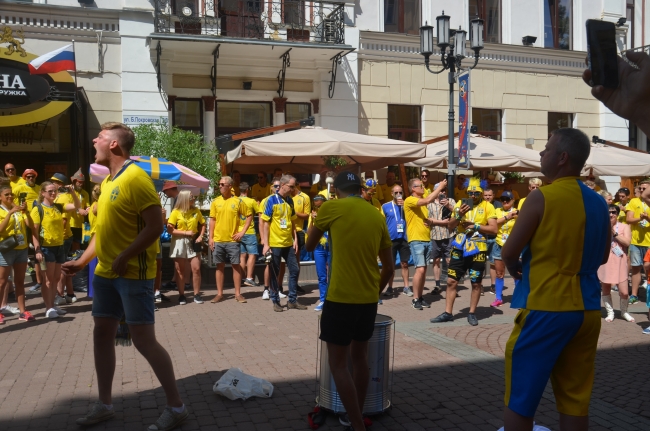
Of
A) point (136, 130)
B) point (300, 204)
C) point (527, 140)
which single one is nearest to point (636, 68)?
point (300, 204)

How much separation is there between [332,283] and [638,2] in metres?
22.1

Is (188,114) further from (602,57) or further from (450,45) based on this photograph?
(602,57)

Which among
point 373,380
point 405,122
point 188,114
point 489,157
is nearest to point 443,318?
point 373,380

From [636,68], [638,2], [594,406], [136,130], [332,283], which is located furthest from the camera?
[638,2]

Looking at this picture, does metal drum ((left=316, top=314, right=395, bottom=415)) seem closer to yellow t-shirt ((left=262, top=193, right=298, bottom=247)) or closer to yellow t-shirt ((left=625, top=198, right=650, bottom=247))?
yellow t-shirt ((left=262, top=193, right=298, bottom=247))

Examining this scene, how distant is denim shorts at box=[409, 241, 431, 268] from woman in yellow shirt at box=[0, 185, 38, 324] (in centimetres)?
576

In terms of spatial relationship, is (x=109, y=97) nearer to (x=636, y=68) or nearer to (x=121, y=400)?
Result: (x=121, y=400)

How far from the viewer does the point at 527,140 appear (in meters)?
19.9

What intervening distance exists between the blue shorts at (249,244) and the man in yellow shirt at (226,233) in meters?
0.48

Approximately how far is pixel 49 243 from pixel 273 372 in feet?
16.0

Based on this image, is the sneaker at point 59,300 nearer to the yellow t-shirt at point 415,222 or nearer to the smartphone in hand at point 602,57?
the yellow t-shirt at point 415,222

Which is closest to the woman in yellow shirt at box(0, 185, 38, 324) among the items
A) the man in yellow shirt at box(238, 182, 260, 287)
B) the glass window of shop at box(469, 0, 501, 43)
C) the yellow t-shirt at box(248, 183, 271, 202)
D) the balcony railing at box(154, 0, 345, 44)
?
the man in yellow shirt at box(238, 182, 260, 287)

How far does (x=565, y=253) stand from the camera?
137 inches

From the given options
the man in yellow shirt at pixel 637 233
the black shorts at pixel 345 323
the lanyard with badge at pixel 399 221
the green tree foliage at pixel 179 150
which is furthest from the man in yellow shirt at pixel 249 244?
the black shorts at pixel 345 323
